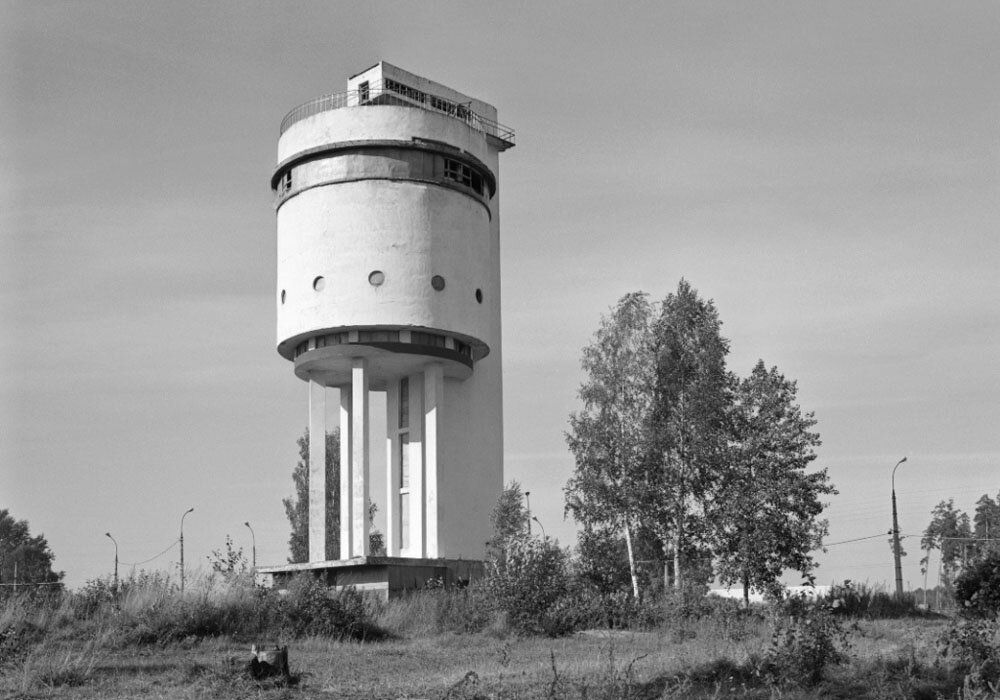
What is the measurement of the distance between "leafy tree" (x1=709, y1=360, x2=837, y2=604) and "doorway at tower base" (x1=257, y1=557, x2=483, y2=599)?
807 cm

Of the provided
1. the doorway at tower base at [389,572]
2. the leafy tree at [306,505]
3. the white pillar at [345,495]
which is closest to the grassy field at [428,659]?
the doorway at tower base at [389,572]

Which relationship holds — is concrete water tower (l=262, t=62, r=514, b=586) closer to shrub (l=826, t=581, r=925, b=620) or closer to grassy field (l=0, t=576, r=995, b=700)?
grassy field (l=0, t=576, r=995, b=700)

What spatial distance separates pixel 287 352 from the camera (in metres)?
40.4

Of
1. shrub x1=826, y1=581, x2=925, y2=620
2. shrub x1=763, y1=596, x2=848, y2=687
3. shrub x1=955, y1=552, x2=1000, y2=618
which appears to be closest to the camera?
shrub x1=763, y1=596, x2=848, y2=687

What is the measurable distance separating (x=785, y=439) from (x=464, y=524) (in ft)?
42.9

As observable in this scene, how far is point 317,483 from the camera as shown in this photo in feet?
129

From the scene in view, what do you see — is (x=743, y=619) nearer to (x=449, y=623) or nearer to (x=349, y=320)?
(x=449, y=623)

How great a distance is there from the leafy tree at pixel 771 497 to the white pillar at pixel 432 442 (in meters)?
10.5

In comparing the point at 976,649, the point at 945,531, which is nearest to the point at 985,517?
the point at 945,531

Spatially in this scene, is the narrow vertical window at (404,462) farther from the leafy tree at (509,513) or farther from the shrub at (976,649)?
the shrub at (976,649)

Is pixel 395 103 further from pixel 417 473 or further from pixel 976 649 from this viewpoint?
pixel 976 649

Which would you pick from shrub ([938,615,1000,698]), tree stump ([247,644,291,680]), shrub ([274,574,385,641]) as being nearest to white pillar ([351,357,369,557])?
shrub ([274,574,385,641])

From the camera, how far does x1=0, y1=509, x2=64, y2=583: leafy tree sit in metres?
81.6

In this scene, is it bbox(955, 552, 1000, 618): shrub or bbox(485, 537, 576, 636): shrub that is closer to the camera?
bbox(955, 552, 1000, 618): shrub
